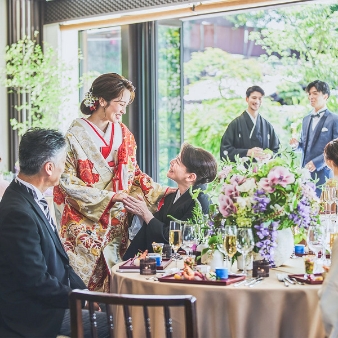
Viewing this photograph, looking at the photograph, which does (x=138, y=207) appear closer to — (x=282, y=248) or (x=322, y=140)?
(x=282, y=248)

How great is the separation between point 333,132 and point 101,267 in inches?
142

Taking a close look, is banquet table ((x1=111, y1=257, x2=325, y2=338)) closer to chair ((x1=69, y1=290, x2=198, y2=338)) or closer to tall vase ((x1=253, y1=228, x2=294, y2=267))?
tall vase ((x1=253, y1=228, x2=294, y2=267))

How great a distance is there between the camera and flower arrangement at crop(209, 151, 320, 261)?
292 cm

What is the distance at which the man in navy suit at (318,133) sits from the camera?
281 inches

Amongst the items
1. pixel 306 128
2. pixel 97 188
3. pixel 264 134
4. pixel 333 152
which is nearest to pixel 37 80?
pixel 264 134

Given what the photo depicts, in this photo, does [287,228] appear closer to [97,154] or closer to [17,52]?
[97,154]

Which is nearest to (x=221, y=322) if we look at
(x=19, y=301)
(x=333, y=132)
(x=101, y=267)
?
(x=19, y=301)

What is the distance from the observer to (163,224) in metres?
3.94

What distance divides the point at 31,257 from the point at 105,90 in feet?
5.78

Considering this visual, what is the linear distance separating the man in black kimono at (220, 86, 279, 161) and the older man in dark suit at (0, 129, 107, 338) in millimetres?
4615

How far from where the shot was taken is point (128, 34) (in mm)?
8078

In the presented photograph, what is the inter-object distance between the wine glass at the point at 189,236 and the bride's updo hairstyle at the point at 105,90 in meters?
1.47

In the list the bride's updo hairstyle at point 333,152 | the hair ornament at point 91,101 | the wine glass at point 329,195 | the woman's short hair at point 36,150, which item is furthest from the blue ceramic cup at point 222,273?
the hair ornament at point 91,101

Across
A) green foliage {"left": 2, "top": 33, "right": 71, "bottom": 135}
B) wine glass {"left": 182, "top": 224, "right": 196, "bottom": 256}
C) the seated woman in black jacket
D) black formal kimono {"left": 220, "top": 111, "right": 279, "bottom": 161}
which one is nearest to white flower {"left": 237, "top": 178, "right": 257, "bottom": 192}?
wine glass {"left": 182, "top": 224, "right": 196, "bottom": 256}
